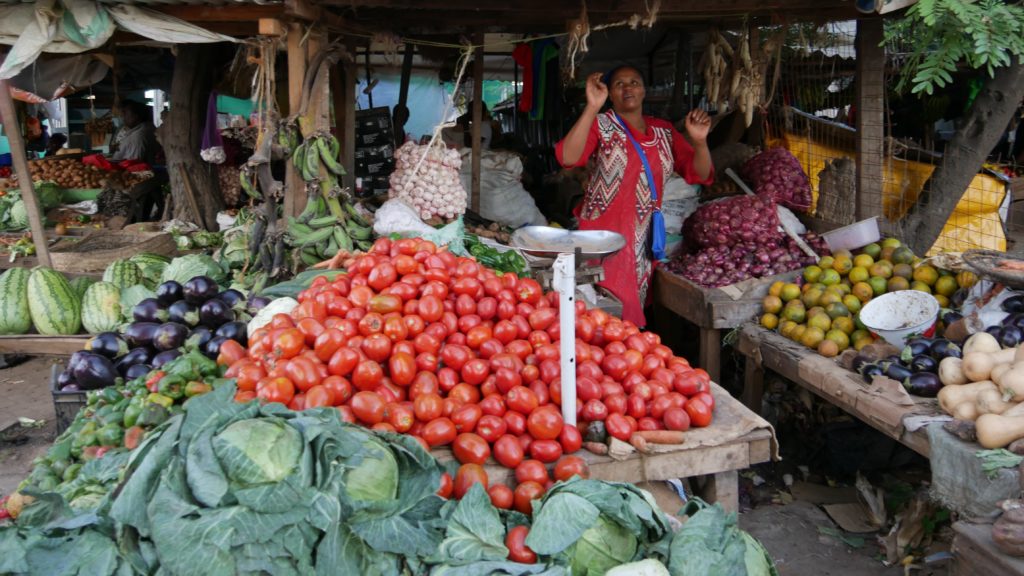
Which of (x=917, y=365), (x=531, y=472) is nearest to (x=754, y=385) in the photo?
(x=917, y=365)

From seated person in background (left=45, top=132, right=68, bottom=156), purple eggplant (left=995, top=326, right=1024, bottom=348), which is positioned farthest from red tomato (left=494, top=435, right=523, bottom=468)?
seated person in background (left=45, top=132, right=68, bottom=156)

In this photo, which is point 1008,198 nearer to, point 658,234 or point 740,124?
point 740,124

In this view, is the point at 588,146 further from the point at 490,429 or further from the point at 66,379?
the point at 66,379

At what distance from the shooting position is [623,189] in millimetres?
5020

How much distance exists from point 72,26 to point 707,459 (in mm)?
4135

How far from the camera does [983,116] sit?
4.60 meters

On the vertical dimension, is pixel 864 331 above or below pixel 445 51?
below

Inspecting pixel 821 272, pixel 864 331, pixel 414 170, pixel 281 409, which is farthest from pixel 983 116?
pixel 281 409

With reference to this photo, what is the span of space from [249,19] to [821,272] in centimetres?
384

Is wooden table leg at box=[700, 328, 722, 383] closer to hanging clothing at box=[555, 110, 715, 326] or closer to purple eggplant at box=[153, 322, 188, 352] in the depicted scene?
hanging clothing at box=[555, 110, 715, 326]

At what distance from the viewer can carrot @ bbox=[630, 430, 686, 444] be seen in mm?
2658

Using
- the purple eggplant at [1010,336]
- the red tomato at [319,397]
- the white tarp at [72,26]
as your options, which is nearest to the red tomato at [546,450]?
the red tomato at [319,397]

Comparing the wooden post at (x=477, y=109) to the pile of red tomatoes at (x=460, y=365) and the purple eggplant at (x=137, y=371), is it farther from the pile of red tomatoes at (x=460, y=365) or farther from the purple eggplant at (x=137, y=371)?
the purple eggplant at (x=137, y=371)

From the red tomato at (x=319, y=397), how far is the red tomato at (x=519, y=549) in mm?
749
